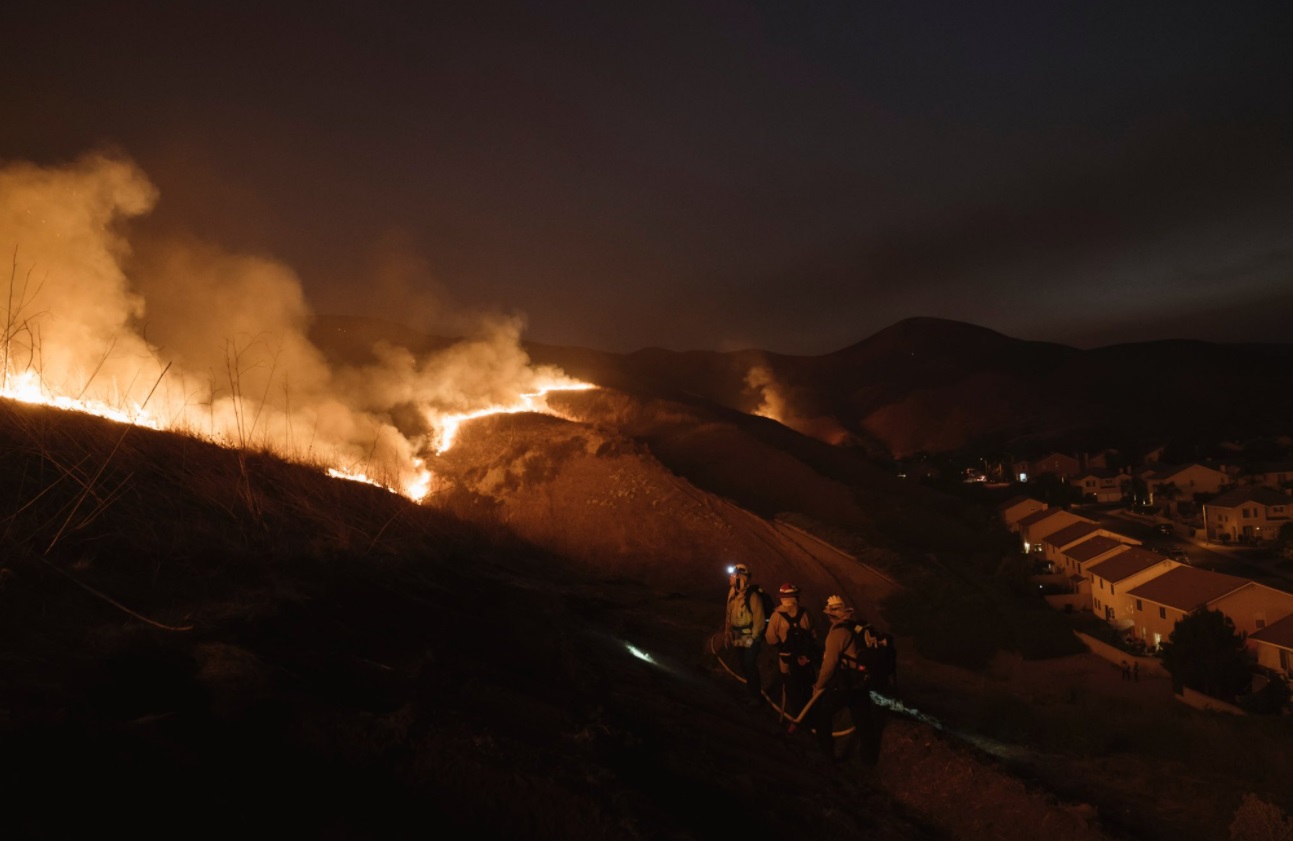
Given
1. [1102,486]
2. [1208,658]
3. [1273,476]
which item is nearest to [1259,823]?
[1208,658]

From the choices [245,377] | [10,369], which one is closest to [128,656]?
[10,369]

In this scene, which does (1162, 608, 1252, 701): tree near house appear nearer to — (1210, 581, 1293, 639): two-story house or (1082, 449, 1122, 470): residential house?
(1210, 581, 1293, 639): two-story house

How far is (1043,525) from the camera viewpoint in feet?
129

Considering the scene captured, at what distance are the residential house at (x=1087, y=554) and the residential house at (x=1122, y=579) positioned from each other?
5.24 ft

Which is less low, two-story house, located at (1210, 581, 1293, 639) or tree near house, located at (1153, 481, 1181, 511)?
tree near house, located at (1153, 481, 1181, 511)

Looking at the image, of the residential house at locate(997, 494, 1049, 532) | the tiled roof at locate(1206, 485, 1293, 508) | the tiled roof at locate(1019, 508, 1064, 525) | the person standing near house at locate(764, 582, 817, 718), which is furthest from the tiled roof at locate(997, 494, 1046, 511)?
the person standing near house at locate(764, 582, 817, 718)

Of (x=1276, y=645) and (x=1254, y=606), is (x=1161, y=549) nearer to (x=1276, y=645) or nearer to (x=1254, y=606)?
(x=1254, y=606)

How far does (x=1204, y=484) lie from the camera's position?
51.0 metres

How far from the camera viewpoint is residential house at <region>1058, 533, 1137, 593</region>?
30703 mm

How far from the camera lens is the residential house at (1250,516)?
129 feet

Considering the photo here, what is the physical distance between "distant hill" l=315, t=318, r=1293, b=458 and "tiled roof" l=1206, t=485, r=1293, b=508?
38.8 meters

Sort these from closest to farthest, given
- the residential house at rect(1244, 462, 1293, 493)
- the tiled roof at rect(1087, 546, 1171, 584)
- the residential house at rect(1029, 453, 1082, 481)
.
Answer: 1. the tiled roof at rect(1087, 546, 1171, 584)
2. the residential house at rect(1244, 462, 1293, 493)
3. the residential house at rect(1029, 453, 1082, 481)

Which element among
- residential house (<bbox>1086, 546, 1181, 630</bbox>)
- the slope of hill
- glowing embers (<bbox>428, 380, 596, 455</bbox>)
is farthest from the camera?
glowing embers (<bbox>428, 380, 596, 455</bbox>)

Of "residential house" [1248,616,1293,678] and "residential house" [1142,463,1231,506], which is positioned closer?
"residential house" [1248,616,1293,678]
